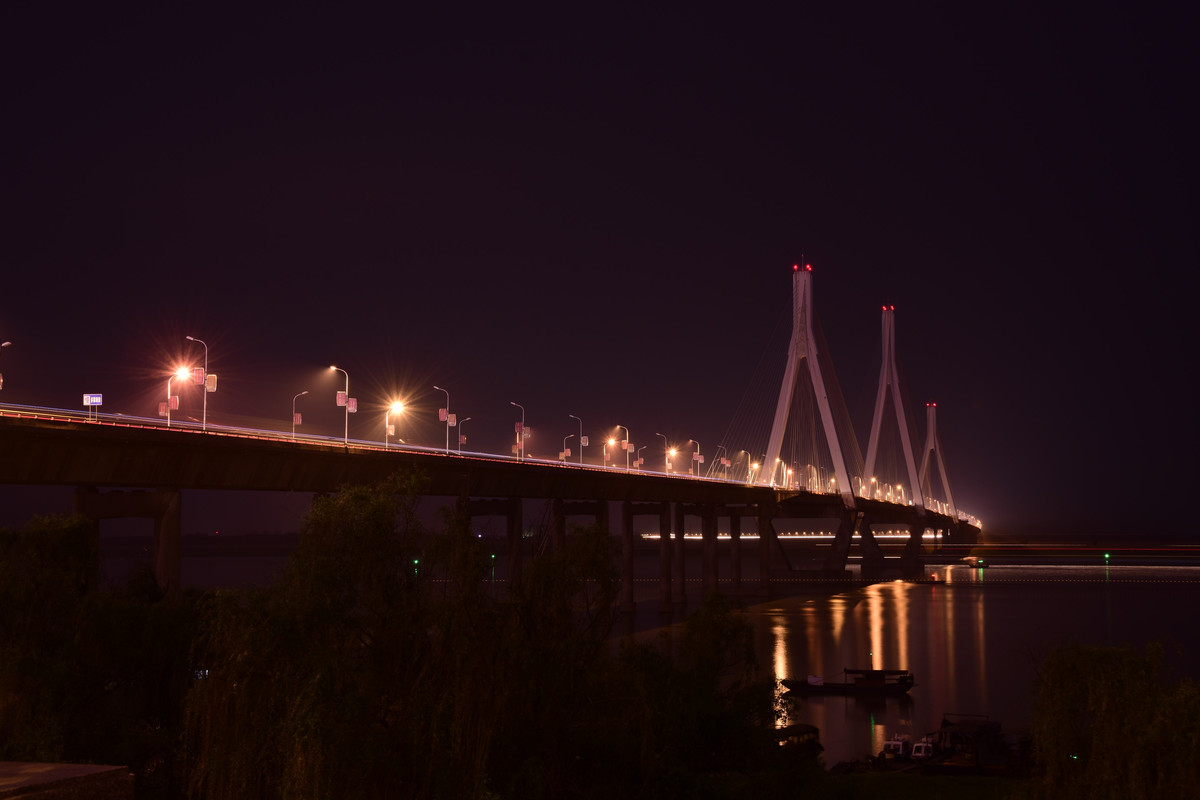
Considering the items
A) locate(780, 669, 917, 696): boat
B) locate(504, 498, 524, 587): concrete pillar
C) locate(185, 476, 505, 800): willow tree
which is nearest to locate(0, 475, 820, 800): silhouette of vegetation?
locate(185, 476, 505, 800): willow tree

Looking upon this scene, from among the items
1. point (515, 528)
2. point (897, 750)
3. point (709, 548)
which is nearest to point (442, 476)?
point (515, 528)

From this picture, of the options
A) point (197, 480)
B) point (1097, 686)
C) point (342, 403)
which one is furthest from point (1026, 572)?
point (1097, 686)

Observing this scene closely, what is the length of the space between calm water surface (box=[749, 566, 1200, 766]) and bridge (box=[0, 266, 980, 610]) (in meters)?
10.0

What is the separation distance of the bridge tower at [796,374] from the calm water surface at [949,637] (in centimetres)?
1307

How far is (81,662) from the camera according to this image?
2342cm

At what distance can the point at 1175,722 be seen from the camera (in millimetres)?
19625

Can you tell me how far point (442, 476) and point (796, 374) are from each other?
5408 cm

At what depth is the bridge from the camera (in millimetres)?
39062

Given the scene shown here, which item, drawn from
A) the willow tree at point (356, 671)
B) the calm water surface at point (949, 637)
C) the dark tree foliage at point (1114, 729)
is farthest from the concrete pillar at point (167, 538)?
the dark tree foliage at point (1114, 729)

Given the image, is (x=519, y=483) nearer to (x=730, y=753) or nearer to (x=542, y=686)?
(x=730, y=753)

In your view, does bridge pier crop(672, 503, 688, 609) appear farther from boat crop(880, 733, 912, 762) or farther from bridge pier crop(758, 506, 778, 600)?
boat crop(880, 733, 912, 762)

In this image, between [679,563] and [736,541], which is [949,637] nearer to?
[679,563]

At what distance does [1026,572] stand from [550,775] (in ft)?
533

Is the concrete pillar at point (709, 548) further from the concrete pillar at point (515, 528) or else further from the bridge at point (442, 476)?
the concrete pillar at point (515, 528)
